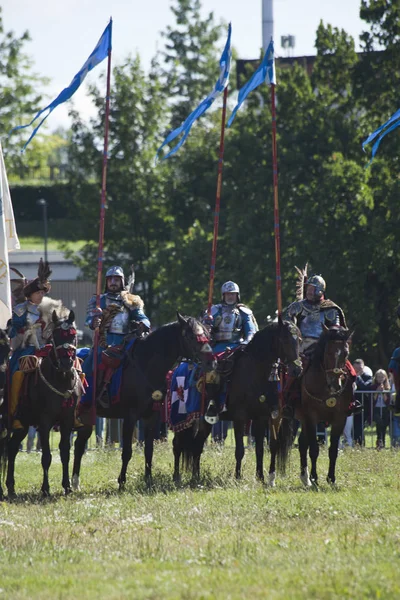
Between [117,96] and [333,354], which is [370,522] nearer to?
[333,354]

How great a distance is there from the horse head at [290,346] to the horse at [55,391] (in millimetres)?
2787

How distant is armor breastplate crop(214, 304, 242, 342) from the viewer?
1828 centimetres

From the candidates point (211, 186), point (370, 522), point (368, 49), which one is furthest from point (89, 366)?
point (211, 186)

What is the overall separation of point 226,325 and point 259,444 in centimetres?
195

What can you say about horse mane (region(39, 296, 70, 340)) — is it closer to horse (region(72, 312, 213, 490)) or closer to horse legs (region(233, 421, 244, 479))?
horse (region(72, 312, 213, 490))

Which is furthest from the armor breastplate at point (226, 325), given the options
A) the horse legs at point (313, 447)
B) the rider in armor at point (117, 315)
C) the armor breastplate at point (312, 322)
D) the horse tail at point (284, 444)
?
the horse legs at point (313, 447)

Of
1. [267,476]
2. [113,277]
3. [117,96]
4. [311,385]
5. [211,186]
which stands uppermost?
[117,96]

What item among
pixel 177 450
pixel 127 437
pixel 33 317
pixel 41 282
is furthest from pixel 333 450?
pixel 41 282

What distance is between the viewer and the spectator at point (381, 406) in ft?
78.8

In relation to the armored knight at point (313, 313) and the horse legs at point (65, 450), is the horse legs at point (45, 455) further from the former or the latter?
the armored knight at point (313, 313)

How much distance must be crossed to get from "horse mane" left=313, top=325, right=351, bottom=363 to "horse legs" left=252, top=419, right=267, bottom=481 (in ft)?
4.53

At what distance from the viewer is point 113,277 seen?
17906mm

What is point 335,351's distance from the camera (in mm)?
16422

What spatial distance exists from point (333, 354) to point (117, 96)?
3489cm
